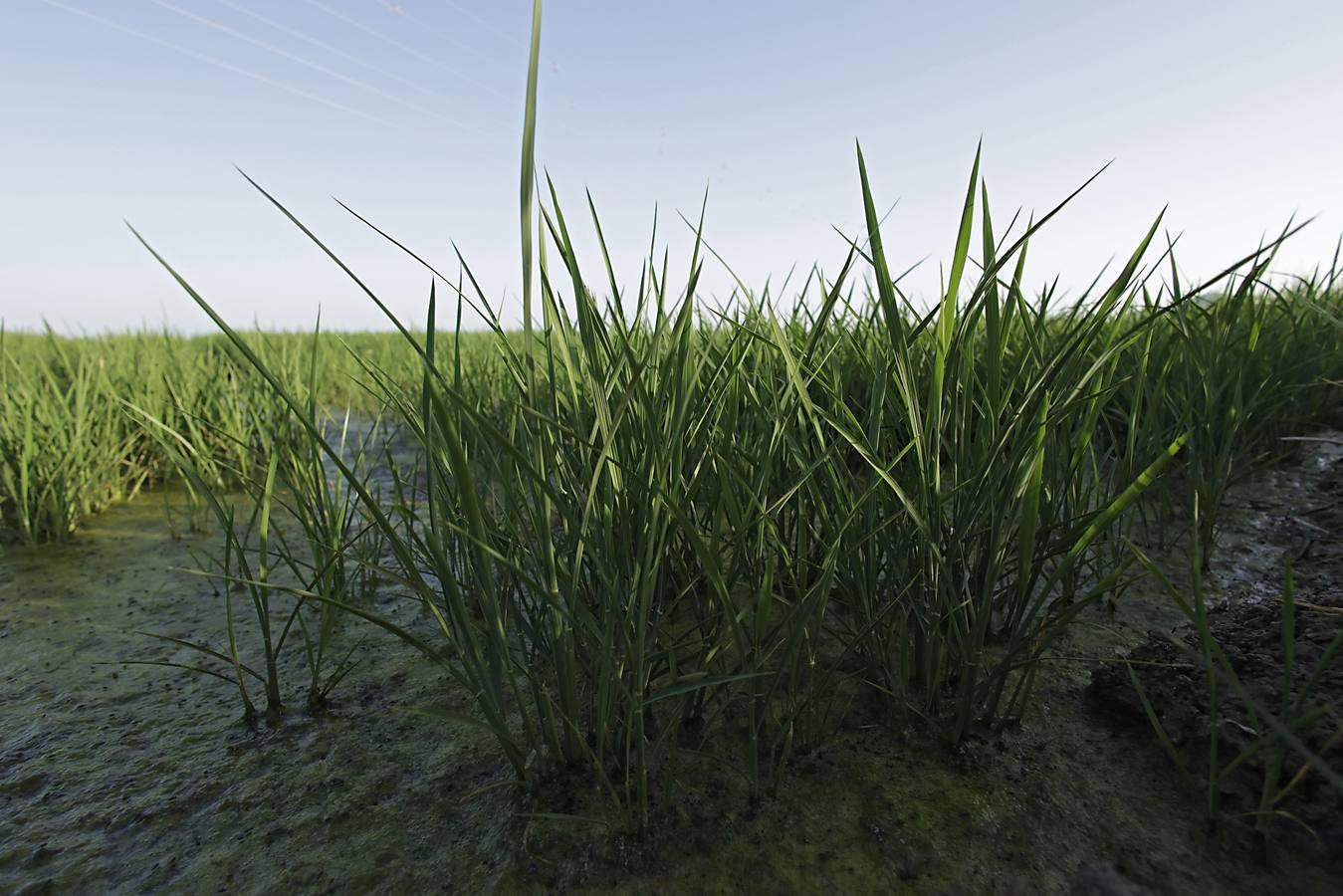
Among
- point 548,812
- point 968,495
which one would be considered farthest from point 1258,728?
point 548,812

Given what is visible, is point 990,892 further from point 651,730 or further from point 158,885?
point 158,885

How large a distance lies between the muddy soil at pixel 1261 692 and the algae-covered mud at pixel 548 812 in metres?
0.03

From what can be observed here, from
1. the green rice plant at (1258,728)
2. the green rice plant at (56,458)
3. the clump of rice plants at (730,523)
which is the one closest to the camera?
the green rice plant at (1258,728)

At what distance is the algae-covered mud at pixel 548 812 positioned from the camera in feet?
2.56

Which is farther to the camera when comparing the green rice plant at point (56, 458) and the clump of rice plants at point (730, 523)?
the green rice plant at point (56, 458)

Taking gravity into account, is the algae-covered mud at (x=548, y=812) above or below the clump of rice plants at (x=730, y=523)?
below

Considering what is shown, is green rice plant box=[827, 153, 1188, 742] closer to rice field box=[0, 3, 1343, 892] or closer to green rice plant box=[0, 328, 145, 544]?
rice field box=[0, 3, 1343, 892]

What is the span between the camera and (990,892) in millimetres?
746

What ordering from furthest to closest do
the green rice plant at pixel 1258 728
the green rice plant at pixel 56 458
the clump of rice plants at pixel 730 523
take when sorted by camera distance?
the green rice plant at pixel 56 458
the clump of rice plants at pixel 730 523
the green rice plant at pixel 1258 728

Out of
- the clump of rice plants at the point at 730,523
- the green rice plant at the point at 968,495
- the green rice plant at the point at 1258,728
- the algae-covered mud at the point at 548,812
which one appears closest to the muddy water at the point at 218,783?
the algae-covered mud at the point at 548,812

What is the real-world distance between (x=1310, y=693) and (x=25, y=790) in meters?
1.60

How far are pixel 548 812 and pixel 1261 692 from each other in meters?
0.82

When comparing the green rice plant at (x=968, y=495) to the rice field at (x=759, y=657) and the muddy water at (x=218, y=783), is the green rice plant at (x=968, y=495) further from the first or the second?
the muddy water at (x=218, y=783)

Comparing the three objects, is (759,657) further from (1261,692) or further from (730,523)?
(1261,692)
